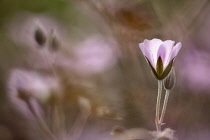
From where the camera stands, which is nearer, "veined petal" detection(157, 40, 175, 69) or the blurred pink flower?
"veined petal" detection(157, 40, 175, 69)

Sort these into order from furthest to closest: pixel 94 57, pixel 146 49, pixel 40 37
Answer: pixel 94 57 < pixel 40 37 < pixel 146 49

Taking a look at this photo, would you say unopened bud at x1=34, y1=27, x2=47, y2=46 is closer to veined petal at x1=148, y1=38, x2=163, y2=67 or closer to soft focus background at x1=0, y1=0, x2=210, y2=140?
soft focus background at x1=0, y1=0, x2=210, y2=140

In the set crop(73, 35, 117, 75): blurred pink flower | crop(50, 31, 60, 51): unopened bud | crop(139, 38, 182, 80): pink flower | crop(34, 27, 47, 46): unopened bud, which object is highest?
crop(73, 35, 117, 75): blurred pink flower

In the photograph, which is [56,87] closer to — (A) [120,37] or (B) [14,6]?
(A) [120,37]

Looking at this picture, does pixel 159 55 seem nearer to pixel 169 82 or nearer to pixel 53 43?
pixel 169 82

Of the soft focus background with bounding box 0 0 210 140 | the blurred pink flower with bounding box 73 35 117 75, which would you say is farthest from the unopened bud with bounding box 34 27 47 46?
the blurred pink flower with bounding box 73 35 117 75

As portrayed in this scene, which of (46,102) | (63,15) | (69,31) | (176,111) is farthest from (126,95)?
(63,15)

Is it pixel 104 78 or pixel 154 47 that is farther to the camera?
pixel 104 78

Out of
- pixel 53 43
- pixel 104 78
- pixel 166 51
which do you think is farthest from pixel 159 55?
pixel 104 78
